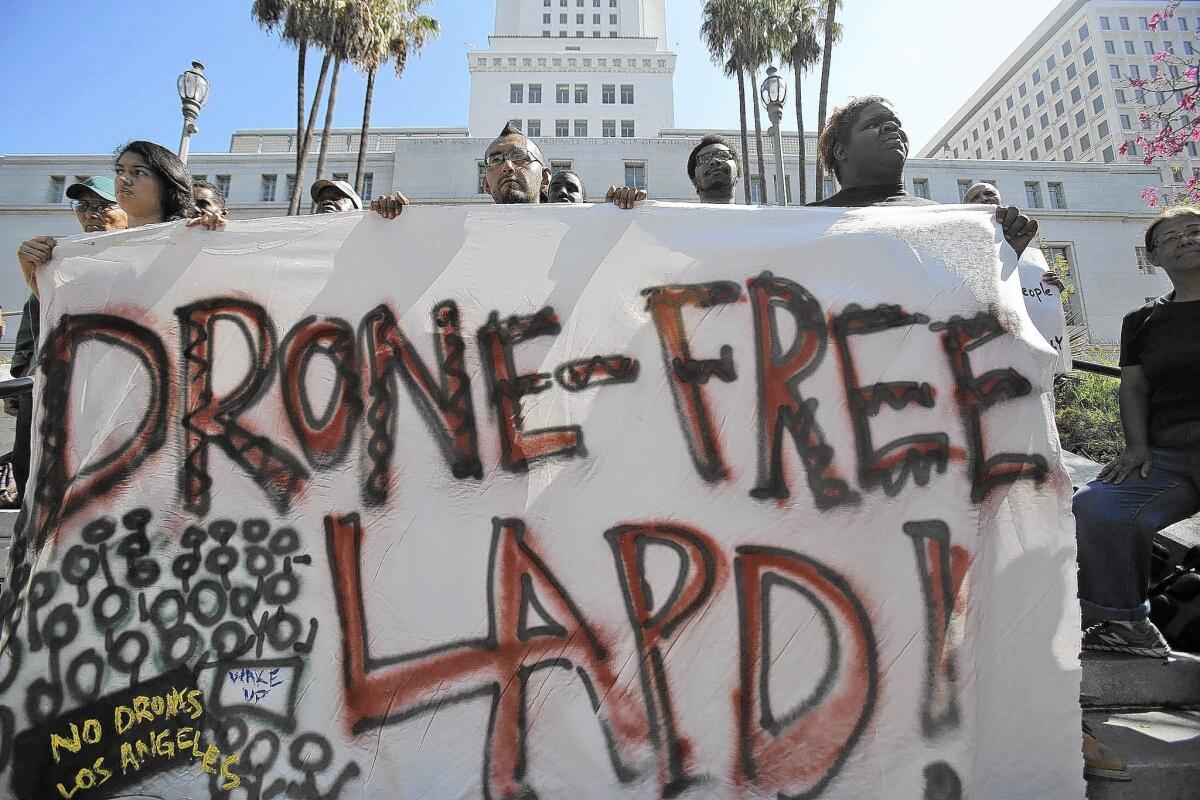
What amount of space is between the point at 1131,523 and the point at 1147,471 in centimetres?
24

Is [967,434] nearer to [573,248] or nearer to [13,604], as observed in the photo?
[573,248]

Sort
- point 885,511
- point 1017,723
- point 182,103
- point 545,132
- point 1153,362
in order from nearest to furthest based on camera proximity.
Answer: point 1017,723 → point 885,511 → point 1153,362 → point 182,103 → point 545,132

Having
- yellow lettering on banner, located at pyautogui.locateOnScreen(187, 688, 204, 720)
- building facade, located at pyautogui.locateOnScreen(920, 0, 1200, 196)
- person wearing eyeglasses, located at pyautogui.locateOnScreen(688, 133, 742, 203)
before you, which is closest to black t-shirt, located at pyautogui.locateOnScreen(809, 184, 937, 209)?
person wearing eyeglasses, located at pyautogui.locateOnScreen(688, 133, 742, 203)

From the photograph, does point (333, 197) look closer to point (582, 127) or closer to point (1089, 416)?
point (1089, 416)

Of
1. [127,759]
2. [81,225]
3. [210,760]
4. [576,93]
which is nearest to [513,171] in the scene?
[81,225]

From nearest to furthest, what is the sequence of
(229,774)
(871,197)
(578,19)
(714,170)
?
(229,774)
(871,197)
(714,170)
(578,19)

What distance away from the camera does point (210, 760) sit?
1.97 meters

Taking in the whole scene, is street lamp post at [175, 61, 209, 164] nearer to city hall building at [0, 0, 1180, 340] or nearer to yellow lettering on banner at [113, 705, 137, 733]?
yellow lettering on banner at [113, 705, 137, 733]

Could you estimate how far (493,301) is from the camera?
2.32 m

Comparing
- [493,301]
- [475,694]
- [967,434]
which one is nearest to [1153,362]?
[967,434]

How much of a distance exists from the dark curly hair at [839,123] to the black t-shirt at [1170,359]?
1.34 meters

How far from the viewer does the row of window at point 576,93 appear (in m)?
47.5

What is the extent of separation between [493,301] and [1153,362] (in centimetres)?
267

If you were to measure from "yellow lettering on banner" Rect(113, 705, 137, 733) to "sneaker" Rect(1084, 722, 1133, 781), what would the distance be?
9.89 feet
